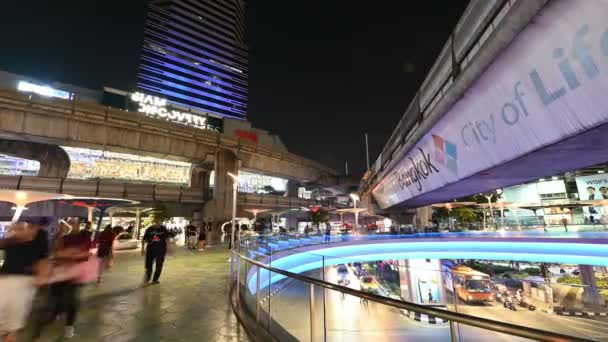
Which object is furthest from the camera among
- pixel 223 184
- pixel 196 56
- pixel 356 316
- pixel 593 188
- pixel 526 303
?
pixel 196 56

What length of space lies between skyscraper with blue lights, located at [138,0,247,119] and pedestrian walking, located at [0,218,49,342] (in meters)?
90.4

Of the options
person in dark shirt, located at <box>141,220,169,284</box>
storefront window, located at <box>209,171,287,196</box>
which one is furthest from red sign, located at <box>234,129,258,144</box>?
person in dark shirt, located at <box>141,220,169,284</box>

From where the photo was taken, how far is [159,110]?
4147cm

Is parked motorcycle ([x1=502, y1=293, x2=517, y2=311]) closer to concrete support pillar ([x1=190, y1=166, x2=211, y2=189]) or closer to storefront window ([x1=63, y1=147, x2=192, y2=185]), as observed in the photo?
concrete support pillar ([x1=190, y1=166, x2=211, y2=189])

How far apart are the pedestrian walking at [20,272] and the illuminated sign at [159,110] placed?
3993 cm

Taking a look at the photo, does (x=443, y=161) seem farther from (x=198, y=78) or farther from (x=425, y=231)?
(x=198, y=78)

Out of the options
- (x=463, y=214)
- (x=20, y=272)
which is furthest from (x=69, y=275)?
(x=463, y=214)

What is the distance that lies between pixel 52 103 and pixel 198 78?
7773 cm

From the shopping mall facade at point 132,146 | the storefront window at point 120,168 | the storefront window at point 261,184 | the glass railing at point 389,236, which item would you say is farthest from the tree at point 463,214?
the storefront window at point 120,168

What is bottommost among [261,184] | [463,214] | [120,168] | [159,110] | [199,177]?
[463,214]

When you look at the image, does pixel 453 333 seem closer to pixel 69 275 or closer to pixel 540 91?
pixel 540 91

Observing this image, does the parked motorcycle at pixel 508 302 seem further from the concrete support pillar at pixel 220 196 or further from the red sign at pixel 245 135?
the red sign at pixel 245 135

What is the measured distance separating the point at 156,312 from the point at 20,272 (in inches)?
106

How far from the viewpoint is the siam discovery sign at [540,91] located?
430cm
